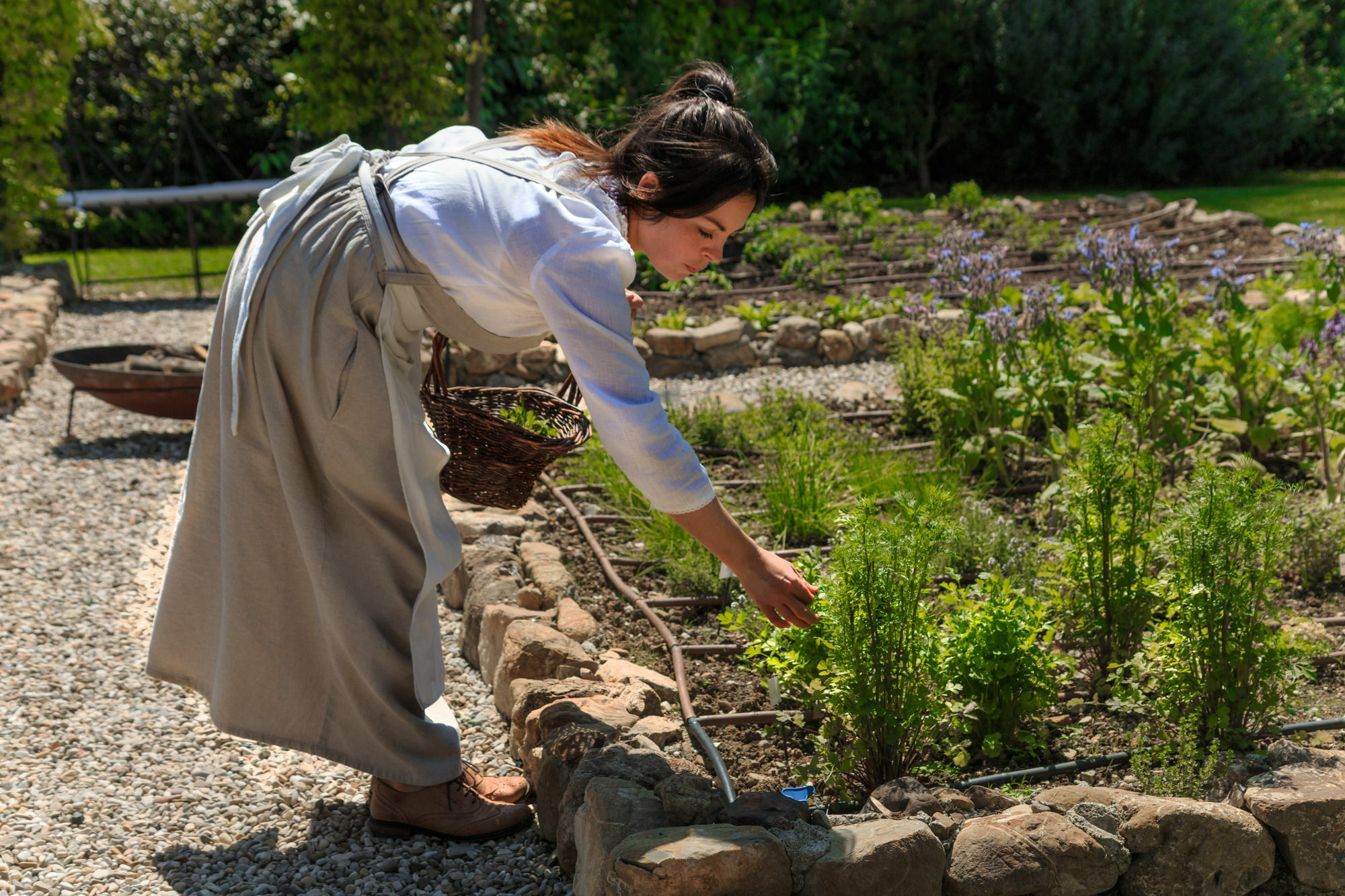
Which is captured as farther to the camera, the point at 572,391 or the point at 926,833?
the point at 572,391

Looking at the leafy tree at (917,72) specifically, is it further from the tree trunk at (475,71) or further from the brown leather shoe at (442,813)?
the brown leather shoe at (442,813)

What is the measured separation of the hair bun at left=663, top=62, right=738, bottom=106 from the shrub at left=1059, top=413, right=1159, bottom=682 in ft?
3.81

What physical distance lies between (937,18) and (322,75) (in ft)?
21.8

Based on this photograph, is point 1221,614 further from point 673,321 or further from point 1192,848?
point 673,321

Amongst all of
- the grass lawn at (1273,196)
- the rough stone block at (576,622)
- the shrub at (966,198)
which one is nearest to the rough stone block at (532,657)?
the rough stone block at (576,622)

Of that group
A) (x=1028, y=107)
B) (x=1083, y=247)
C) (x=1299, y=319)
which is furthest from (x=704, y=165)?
(x=1028, y=107)

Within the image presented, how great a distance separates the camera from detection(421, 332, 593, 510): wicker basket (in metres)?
2.31

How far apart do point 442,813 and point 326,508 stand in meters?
0.70

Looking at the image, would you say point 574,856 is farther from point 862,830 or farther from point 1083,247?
point 1083,247

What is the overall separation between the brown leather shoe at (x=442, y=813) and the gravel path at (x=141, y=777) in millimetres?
34

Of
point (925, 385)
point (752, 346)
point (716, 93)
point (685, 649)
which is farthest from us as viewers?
point (752, 346)

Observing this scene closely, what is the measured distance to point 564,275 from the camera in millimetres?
1788

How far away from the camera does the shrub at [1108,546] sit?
2.53 metres

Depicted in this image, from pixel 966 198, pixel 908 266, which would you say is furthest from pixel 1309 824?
pixel 966 198
